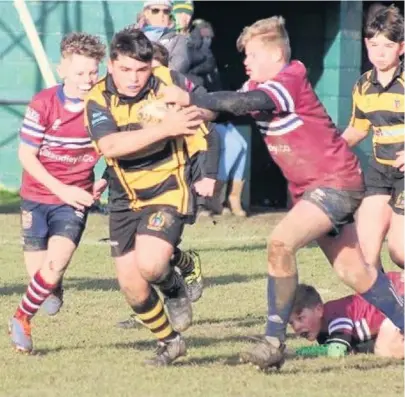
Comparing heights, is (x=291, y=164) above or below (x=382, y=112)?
above

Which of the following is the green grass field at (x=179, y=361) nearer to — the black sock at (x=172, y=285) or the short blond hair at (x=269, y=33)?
the black sock at (x=172, y=285)

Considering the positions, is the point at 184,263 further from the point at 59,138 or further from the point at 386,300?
the point at 386,300

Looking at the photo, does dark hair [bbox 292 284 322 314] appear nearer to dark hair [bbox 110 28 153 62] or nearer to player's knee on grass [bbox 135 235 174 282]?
player's knee on grass [bbox 135 235 174 282]

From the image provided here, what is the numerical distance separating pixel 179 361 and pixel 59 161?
1.58 meters

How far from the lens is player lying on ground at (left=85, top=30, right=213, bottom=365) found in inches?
287

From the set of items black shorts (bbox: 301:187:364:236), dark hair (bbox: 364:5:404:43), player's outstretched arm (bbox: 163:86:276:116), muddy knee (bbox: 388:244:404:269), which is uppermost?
player's outstretched arm (bbox: 163:86:276:116)

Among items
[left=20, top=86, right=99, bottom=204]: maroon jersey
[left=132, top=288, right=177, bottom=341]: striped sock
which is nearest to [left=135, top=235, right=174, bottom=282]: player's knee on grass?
[left=132, top=288, right=177, bottom=341]: striped sock

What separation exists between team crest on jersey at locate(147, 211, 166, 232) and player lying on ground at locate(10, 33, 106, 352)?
2.56 feet

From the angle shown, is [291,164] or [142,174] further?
[142,174]

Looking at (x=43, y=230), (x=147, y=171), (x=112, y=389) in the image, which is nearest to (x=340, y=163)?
(x=147, y=171)

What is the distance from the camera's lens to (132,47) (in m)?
7.29

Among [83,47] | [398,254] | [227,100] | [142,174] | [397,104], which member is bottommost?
[398,254]

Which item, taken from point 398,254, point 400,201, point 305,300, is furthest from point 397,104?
point 305,300

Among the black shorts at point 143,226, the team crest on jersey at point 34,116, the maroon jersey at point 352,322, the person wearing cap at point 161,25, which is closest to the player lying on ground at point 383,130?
the maroon jersey at point 352,322
